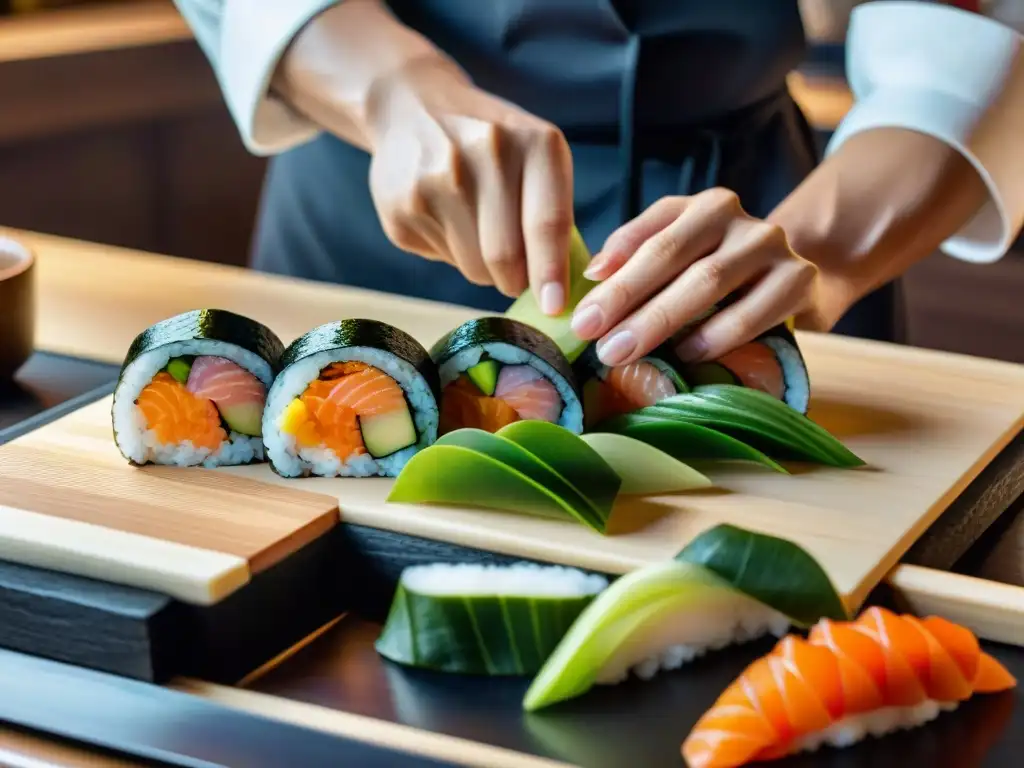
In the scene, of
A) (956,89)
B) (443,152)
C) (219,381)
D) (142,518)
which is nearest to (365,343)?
(219,381)

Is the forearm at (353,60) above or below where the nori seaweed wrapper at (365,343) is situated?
above

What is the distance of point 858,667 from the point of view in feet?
3.05

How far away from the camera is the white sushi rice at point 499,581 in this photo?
1.06 meters

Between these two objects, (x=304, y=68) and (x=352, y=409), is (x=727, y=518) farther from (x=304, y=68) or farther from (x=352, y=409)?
(x=304, y=68)

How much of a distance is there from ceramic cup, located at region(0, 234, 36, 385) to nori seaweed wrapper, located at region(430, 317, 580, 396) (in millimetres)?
527

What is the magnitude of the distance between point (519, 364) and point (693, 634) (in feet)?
1.22

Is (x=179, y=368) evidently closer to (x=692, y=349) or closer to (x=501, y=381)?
(x=501, y=381)

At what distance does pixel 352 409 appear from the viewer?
4.24 ft

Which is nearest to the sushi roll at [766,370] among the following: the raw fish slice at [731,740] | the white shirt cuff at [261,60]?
the raw fish slice at [731,740]

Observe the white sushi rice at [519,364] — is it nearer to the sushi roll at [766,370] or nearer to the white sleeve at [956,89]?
the sushi roll at [766,370]

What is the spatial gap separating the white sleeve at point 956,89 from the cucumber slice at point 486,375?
0.77 meters

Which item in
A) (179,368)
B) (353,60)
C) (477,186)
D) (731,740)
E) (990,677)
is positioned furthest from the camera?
(353,60)

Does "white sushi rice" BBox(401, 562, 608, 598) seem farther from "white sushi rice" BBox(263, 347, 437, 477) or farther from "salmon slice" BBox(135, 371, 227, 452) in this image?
"salmon slice" BBox(135, 371, 227, 452)

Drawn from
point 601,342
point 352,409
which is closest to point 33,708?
point 352,409
